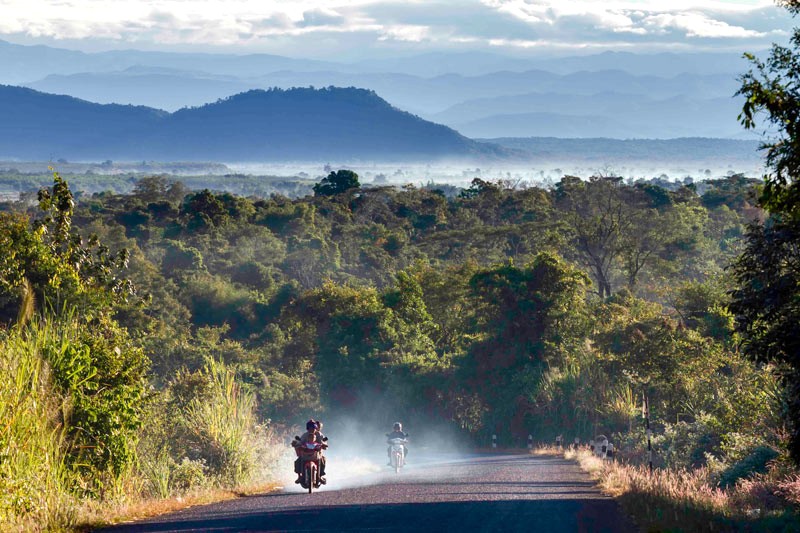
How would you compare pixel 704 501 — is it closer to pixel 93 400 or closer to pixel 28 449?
pixel 28 449

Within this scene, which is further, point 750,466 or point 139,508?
point 750,466

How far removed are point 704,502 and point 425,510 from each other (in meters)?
3.38

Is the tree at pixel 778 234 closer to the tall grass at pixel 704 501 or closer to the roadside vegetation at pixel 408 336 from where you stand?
the roadside vegetation at pixel 408 336

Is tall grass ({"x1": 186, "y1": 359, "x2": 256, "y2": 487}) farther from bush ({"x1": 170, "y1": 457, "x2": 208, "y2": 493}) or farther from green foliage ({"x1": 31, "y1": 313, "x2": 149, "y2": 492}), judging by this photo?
green foliage ({"x1": 31, "y1": 313, "x2": 149, "y2": 492})

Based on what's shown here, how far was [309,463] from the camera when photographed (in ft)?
55.1

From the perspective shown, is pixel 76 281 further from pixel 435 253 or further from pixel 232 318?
pixel 435 253

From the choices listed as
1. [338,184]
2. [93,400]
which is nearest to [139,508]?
[93,400]

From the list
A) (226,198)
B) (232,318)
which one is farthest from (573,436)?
(226,198)

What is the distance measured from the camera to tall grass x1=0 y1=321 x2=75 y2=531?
10.8 metres

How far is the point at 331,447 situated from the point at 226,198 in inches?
1995

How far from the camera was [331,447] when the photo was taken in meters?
36.8

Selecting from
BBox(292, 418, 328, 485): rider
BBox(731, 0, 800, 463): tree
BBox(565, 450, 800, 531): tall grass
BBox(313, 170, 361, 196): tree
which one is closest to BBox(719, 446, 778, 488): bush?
BBox(565, 450, 800, 531): tall grass

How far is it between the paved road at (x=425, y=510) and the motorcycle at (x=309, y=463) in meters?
0.26

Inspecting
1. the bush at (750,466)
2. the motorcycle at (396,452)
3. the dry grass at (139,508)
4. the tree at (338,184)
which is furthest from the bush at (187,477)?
the tree at (338,184)
